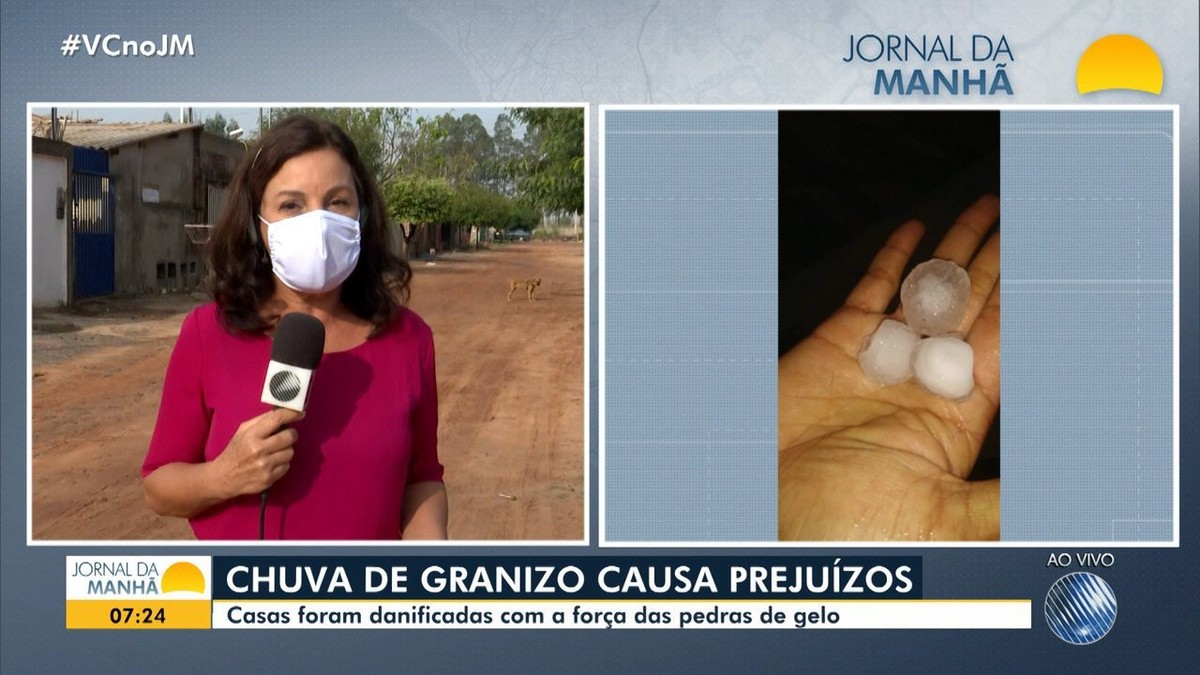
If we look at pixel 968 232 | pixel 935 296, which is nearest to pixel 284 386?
pixel 935 296

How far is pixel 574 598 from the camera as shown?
14.8ft

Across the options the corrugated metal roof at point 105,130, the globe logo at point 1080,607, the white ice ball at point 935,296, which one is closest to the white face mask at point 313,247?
the corrugated metal roof at point 105,130

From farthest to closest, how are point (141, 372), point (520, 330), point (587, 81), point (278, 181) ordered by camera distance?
point (520, 330), point (141, 372), point (587, 81), point (278, 181)

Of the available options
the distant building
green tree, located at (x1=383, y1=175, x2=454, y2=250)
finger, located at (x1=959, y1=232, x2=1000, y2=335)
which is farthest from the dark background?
the distant building

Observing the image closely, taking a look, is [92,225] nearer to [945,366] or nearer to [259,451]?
[259,451]

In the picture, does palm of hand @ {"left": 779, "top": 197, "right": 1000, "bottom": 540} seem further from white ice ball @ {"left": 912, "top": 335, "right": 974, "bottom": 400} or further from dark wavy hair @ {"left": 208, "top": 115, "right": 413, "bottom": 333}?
dark wavy hair @ {"left": 208, "top": 115, "right": 413, "bottom": 333}

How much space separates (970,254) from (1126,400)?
2.52 feet

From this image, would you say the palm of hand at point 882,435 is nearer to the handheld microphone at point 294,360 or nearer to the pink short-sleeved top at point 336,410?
the pink short-sleeved top at point 336,410

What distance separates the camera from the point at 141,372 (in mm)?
4938

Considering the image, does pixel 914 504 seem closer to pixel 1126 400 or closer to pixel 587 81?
pixel 1126 400

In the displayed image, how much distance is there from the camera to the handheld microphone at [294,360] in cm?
335

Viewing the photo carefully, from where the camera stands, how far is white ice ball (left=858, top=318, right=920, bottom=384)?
4.44 m

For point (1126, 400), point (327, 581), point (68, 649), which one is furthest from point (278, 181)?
point (1126, 400)

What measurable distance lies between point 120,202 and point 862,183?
3.05 m
